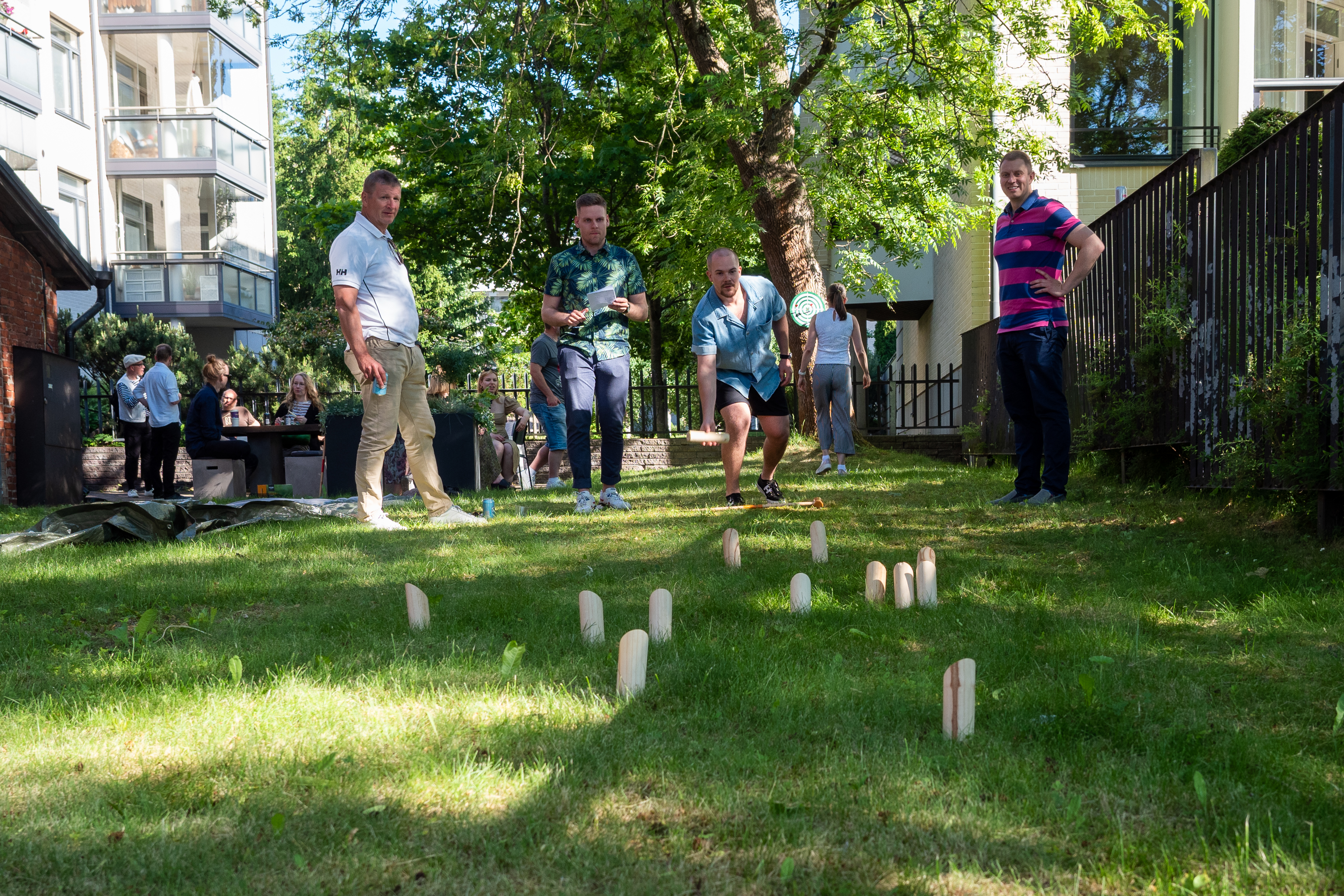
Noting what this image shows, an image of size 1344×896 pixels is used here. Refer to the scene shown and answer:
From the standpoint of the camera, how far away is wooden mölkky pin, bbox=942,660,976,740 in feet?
8.47

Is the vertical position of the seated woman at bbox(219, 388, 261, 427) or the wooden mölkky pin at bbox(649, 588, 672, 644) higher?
the seated woman at bbox(219, 388, 261, 427)

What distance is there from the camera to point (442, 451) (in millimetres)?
11836

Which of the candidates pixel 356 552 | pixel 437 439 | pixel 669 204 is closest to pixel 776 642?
pixel 356 552

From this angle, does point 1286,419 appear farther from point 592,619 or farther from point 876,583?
point 592,619

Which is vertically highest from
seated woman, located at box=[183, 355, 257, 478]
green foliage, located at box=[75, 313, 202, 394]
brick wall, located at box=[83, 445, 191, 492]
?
green foliage, located at box=[75, 313, 202, 394]

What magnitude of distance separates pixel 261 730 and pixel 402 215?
2193cm

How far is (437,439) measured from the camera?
11797 mm

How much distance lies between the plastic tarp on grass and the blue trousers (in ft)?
5.34

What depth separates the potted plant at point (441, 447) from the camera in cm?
1184

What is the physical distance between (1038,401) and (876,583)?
3772 millimetres

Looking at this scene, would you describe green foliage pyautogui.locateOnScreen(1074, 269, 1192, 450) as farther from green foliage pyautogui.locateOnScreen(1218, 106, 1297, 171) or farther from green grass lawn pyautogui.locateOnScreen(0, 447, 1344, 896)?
green foliage pyautogui.locateOnScreen(1218, 106, 1297, 171)

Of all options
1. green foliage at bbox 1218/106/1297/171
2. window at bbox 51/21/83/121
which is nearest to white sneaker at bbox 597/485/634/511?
green foliage at bbox 1218/106/1297/171

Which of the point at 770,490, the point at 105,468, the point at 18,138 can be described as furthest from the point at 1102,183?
the point at 18,138

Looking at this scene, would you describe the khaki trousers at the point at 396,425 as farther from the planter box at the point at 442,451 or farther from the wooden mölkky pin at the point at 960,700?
the wooden mölkky pin at the point at 960,700
